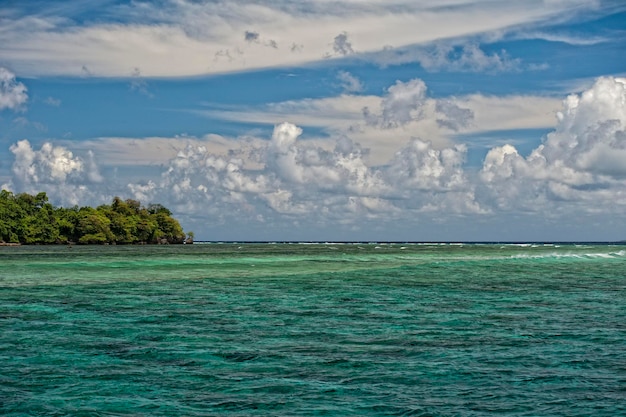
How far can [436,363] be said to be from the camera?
1914 centimetres

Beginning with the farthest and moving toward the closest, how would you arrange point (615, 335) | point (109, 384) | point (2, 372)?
point (615, 335), point (2, 372), point (109, 384)

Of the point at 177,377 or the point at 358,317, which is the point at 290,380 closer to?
the point at 177,377

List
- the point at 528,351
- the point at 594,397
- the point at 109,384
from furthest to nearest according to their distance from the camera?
the point at 528,351 < the point at 109,384 < the point at 594,397

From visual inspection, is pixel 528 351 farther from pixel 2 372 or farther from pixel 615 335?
pixel 2 372

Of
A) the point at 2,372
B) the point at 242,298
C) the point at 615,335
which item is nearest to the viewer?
the point at 2,372

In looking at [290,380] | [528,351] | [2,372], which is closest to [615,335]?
[528,351]

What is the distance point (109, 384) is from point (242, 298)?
838 inches

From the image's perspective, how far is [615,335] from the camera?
23766 mm

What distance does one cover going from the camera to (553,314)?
29875 mm

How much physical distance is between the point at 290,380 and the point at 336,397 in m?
1.85

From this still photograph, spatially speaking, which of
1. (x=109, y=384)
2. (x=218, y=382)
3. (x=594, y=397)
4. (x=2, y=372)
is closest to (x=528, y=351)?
(x=594, y=397)

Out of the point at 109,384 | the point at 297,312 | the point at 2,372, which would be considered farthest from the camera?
the point at 297,312

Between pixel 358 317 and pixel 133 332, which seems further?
pixel 358 317

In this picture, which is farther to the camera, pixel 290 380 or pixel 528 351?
pixel 528 351
